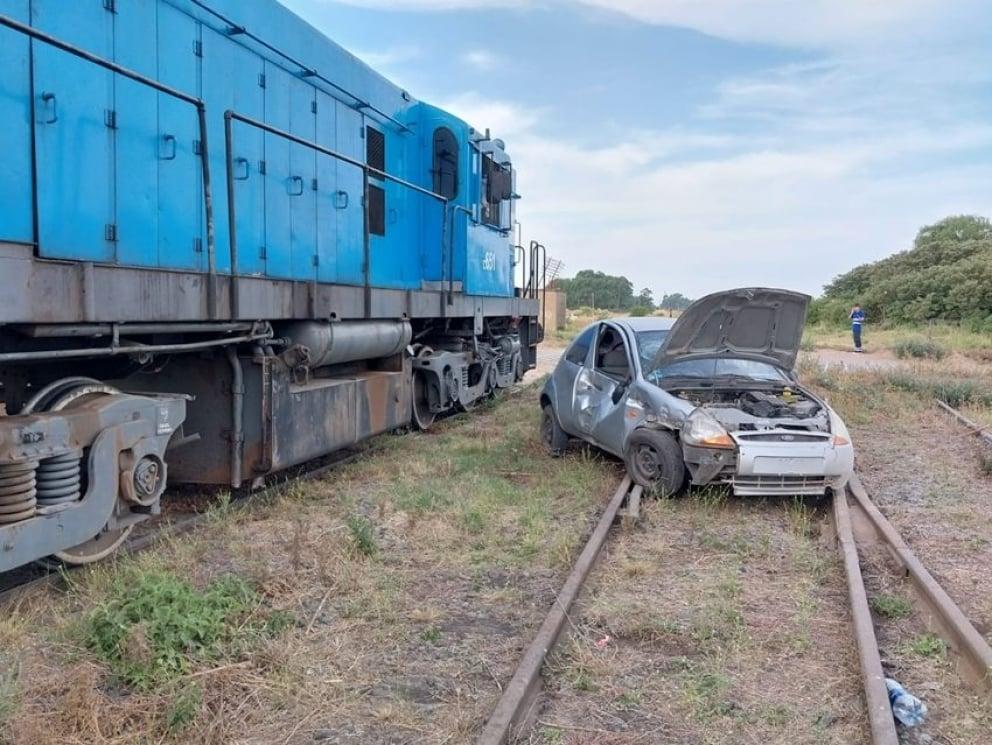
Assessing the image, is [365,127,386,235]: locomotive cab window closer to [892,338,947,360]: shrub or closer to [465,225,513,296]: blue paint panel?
[465,225,513,296]: blue paint panel

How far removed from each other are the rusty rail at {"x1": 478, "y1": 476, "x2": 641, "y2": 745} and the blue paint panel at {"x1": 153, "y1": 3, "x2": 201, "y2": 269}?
3.25 m

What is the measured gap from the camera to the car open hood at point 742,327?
697 centimetres

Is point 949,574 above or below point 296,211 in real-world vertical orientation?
below

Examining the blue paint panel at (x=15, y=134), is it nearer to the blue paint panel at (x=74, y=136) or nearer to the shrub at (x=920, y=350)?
the blue paint panel at (x=74, y=136)

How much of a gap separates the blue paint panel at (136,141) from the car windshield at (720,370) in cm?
420

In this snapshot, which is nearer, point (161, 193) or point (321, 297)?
point (161, 193)

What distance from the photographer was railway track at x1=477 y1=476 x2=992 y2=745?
2959mm

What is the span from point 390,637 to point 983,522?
15.3 feet

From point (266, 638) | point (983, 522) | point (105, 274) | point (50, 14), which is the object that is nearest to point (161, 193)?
point (50, 14)

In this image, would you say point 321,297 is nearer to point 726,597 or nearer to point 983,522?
point 726,597

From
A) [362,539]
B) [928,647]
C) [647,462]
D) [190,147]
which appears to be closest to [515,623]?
[362,539]

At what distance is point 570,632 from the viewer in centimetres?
382

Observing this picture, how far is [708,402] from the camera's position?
698 cm

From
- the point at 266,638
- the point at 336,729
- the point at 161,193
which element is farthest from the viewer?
the point at 161,193
